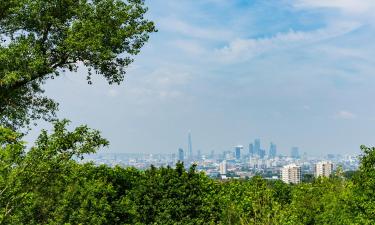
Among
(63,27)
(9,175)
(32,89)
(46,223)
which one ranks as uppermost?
(63,27)

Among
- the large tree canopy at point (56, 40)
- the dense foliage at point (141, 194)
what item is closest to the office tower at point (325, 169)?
the dense foliage at point (141, 194)

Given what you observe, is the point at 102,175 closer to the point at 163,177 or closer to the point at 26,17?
the point at 163,177

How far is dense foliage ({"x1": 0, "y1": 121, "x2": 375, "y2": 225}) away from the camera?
33.7 ft

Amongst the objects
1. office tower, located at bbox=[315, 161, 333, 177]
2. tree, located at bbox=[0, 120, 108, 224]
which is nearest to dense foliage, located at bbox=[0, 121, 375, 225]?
tree, located at bbox=[0, 120, 108, 224]

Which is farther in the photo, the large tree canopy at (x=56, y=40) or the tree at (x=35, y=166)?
the large tree canopy at (x=56, y=40)

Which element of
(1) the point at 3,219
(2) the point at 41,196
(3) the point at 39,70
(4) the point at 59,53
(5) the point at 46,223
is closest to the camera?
(1) the point at 3,219

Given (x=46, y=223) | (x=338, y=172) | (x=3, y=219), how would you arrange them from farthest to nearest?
(x=338, y=172), (x=46, y=223), (x=3, y=219)

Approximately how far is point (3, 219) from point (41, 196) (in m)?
3.08

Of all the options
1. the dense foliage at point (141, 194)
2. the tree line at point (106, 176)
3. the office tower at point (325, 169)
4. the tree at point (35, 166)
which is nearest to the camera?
the tree at point (35, 166)

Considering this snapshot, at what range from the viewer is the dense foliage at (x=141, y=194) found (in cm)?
1027

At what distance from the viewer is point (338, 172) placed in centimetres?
2342

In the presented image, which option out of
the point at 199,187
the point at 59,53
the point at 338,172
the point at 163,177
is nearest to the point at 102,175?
the point at 163,177

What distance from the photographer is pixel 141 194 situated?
19.4m

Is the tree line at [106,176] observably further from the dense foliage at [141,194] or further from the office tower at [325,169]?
the office tower at [325,169]
